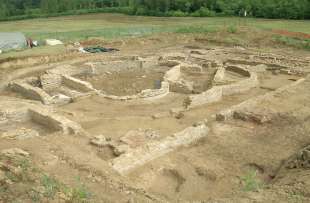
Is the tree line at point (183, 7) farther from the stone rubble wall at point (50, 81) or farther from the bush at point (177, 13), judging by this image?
the stone rubble wall at point (50, 81)

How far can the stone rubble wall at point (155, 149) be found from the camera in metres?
8.14

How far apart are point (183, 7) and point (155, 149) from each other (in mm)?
38990

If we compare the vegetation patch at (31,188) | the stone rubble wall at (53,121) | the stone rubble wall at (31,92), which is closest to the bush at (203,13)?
the stone rubble wall at (31,92)

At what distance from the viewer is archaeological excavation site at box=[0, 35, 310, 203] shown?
6.42m

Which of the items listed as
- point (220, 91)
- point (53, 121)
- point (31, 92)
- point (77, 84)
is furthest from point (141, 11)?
point (53, 121)

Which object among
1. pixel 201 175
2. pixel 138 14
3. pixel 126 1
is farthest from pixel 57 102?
pixel 126 1

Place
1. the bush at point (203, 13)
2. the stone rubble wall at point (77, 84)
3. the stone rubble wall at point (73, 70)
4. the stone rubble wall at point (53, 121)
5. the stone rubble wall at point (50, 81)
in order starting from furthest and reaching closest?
the bush at point (203, 13)
the stone rubble wall at point (73, 70)
the stone rubble wall at point (50, 81)
the stone rubble wall at point (77, 84)
the stone rubble wall at point (53, 121)

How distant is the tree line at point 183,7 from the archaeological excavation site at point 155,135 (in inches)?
719

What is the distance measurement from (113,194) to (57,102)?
27.1ft

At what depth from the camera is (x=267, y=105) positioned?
12.9 meters

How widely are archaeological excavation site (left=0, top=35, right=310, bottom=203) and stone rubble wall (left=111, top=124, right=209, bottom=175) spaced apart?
0.09 ft

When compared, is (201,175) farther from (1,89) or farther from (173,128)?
(1,89)

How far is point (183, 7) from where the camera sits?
45.4m

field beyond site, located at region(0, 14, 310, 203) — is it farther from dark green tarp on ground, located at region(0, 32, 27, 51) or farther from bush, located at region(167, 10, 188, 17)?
bush, located at region(167, 10, 188, 17)
